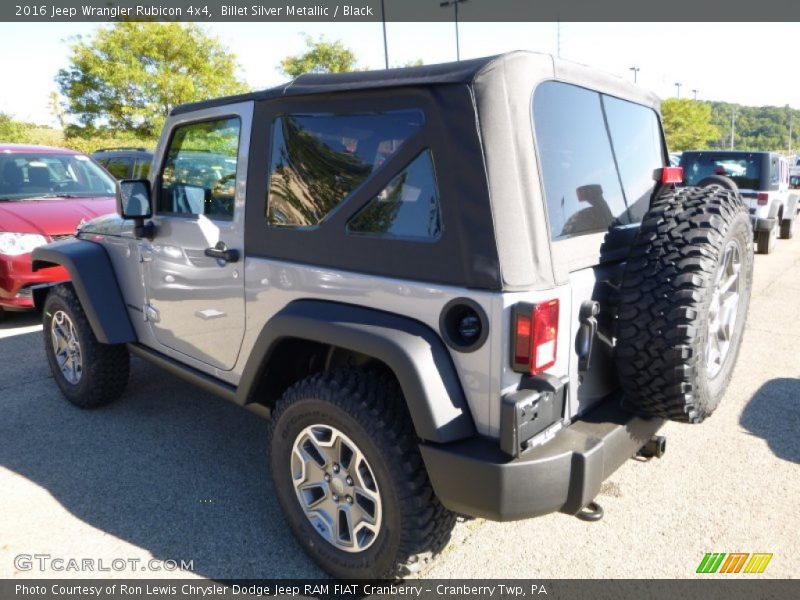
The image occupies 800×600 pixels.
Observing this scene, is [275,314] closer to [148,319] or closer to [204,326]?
[204,326]

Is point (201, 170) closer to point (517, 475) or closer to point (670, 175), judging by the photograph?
point (517, 475)

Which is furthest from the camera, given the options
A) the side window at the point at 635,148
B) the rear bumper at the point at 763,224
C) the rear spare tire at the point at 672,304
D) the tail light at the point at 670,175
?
the rear bumper at the point at 763,224

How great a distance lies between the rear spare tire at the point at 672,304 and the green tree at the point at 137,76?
20.8 meters

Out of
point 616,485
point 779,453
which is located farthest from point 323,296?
point 779,453

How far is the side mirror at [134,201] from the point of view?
3.13m

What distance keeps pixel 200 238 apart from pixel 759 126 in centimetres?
11517

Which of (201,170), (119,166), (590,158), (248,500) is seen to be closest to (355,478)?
(248,500)

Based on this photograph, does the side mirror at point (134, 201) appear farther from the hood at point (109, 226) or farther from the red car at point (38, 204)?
the red car at point (38, 204)

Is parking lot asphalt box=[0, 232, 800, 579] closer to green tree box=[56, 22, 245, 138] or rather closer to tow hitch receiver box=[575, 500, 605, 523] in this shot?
tow hitch receiver box=[575, 500, 605, 523]

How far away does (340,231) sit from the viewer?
7.38ft

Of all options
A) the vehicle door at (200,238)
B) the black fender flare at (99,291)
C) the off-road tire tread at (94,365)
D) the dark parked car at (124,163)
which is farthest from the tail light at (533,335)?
the dark parked car at (124,163)

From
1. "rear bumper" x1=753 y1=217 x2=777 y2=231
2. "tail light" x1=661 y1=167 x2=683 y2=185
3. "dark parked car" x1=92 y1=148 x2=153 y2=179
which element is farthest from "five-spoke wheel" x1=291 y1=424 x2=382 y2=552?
"dark parked car" x1=92 y1=148 x2=153 y2=179

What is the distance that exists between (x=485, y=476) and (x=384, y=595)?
835 millimetres

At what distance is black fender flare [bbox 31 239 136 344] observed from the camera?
352cm
